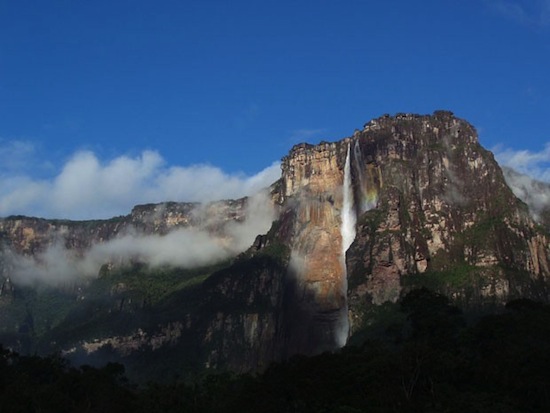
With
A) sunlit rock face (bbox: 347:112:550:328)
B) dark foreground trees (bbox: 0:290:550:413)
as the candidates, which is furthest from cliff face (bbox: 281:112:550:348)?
dark foreground trees (bbox: 0:290:550:413)

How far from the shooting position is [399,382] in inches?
3039

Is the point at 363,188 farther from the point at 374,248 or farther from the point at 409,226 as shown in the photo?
the point at 374,248

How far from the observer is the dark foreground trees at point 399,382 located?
73.6 meters

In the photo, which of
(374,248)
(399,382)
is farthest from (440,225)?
(399,382)

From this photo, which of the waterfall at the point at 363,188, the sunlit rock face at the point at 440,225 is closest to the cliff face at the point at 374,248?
the sunlit rock face at the point at 440,225

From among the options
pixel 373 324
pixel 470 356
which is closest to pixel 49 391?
pixel 470 356

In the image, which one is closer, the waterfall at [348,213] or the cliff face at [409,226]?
the cliff face at [409,226]

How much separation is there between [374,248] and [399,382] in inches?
3690

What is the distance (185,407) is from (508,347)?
3496cm

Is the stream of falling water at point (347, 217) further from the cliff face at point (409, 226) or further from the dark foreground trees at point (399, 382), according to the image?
the dark foreground trees at point (399, 382)

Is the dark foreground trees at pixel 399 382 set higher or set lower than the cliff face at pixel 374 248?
lower

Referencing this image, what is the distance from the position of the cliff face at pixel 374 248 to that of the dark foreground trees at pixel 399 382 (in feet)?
207

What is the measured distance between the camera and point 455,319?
96.9 metres

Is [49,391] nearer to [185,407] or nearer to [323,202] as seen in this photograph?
[185,407]
